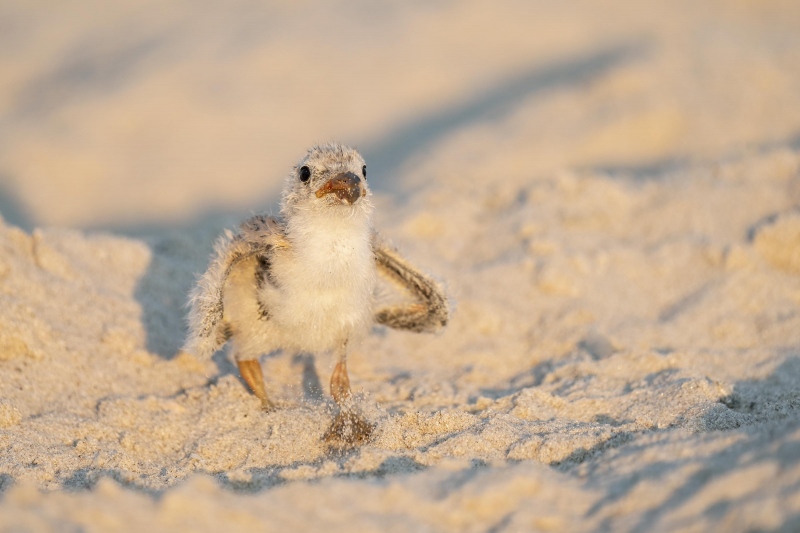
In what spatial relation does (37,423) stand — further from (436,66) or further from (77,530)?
(436,66)

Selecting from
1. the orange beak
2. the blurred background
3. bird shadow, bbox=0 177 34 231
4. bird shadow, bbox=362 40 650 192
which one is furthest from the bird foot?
bird shadow, bbox=0 177 34 231

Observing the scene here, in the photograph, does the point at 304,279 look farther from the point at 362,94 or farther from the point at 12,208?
the point at 362,94

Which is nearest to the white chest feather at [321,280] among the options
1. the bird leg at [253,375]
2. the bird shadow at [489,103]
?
the bird leg at [253,375]

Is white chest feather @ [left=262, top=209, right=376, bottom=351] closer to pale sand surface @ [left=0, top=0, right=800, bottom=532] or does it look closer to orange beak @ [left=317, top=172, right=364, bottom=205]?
orange beak @ [left=317, top=172, right=364, bottom=205]

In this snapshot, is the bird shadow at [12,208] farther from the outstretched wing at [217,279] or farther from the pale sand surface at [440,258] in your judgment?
the outstretched wing at [217,279]

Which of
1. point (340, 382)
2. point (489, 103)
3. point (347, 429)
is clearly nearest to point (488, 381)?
point (340, 382)

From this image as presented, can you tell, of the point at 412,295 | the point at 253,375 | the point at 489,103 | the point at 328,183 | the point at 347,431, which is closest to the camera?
the point at 347,431

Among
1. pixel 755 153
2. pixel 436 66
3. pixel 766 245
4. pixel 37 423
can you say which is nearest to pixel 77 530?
pixel 37 423
